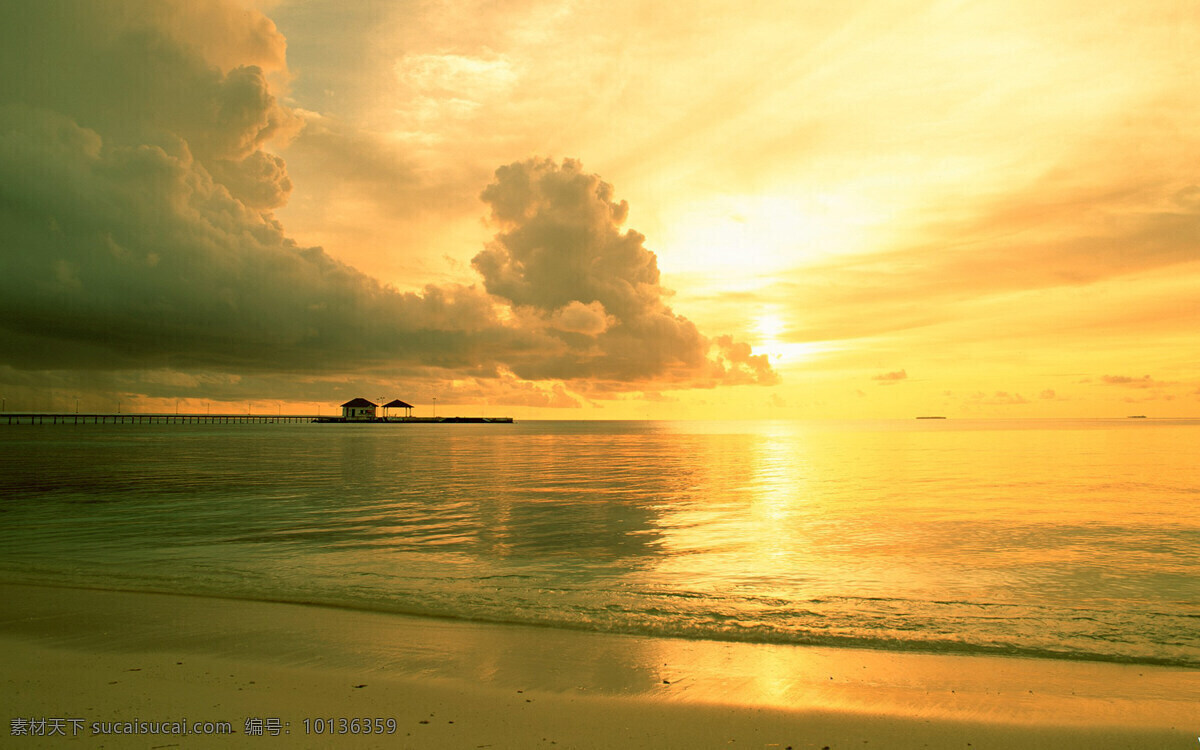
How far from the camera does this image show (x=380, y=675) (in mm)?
8266

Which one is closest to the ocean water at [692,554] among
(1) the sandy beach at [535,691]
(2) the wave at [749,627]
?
(2) the wave at [749,627]

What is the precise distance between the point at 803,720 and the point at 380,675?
17.7ft

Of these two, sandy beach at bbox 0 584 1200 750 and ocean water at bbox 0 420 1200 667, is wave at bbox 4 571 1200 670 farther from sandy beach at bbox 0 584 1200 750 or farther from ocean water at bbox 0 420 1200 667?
sandy beach at bbox 0 584 1200 750

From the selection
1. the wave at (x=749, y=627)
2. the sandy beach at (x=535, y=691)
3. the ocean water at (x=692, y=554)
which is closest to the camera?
the sandy beach at (x=535, y=691)

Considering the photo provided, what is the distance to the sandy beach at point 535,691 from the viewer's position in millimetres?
6617

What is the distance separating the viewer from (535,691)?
7.77 meters

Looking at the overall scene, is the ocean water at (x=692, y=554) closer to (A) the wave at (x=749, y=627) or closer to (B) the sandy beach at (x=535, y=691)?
(A) the wave at (x=749, y=627)

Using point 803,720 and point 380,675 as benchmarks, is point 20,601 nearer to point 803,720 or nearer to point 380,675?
A: point 380,675

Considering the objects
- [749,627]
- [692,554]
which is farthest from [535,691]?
[692,554]

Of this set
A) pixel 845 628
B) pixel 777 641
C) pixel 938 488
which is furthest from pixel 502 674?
pixel 938 488

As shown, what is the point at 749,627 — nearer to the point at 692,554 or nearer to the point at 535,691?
the point at 535,691

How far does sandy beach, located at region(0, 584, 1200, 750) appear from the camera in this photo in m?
6.62

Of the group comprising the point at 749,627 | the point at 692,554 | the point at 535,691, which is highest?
the point at 535,691

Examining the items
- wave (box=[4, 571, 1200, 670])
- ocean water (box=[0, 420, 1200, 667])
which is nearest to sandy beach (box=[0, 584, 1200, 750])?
wave (box=[4, 571, 1200, 670])
